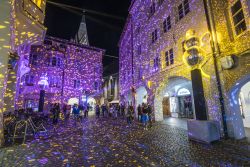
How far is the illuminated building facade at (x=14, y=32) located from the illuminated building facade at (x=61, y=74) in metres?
11.8

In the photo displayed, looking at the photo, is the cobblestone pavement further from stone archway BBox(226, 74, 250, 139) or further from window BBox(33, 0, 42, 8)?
window BBox(33, 0, 42, 8)

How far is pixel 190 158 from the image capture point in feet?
16.2

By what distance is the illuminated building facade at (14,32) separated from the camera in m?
6.88

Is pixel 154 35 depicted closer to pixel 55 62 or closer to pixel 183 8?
pixel 183 8

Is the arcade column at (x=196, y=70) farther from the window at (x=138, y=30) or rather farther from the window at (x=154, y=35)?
the window at (x=138, y=30)

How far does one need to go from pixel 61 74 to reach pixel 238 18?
87.3ft

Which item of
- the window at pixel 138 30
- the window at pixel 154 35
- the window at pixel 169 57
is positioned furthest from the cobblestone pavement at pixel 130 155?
the window at pixel 138 30

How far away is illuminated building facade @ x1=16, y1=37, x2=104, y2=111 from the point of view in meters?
23.7

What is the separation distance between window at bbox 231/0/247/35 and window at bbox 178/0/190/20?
3741mm

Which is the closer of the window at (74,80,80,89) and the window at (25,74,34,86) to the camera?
the window at (25,74,34,86)

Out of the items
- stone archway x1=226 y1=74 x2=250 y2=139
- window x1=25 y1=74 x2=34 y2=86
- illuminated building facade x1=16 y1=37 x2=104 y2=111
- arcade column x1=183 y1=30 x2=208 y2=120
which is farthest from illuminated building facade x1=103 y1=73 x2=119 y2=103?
stone archway x1=226 y1=74 x2=250 y2=139

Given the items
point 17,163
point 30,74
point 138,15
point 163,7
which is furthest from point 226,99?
point 30,74

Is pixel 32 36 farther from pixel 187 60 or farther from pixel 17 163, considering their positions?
pixel 187 60

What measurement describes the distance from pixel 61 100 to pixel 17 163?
23281 mm
